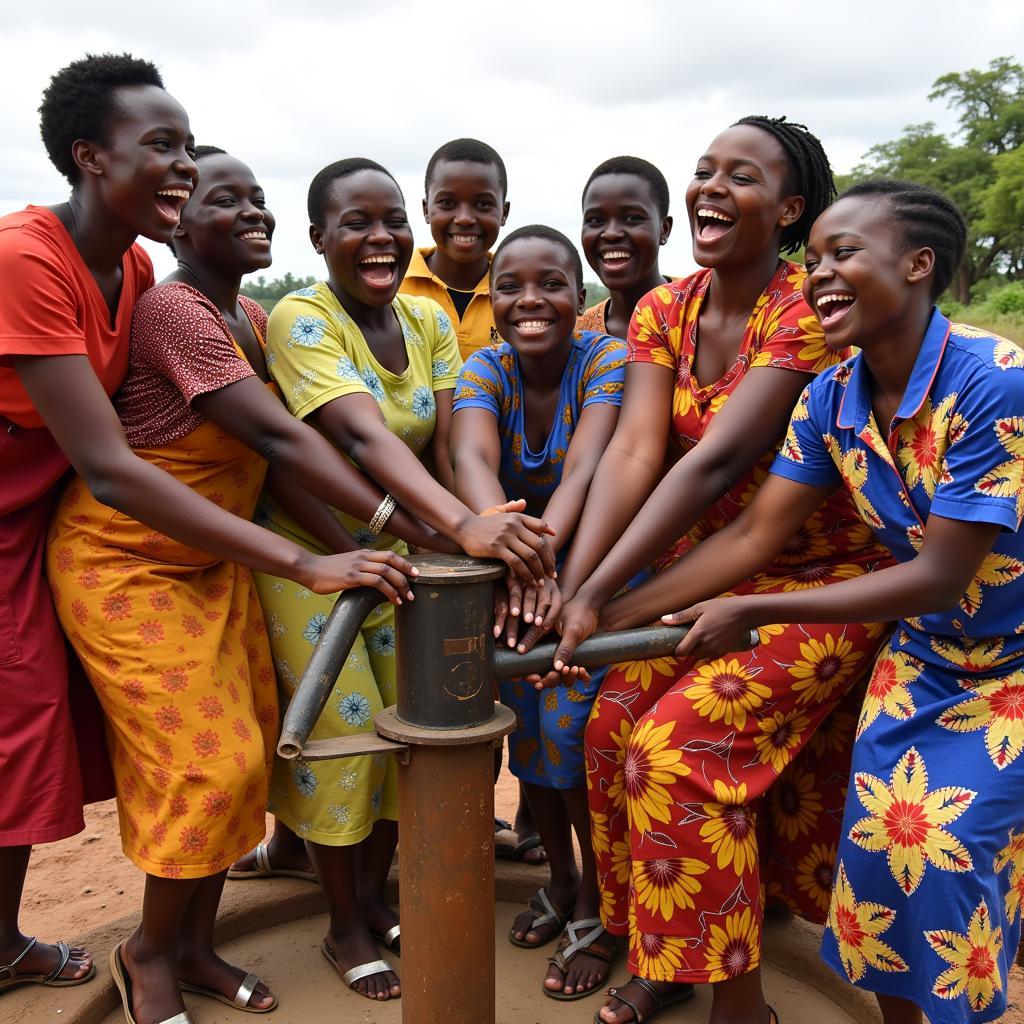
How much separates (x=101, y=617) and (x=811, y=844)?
182 centimetres

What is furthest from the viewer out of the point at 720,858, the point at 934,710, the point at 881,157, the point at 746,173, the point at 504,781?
the point at 881,157

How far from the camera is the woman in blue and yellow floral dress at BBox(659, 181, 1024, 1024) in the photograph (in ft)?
6.52

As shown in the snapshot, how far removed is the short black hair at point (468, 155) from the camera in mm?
3730

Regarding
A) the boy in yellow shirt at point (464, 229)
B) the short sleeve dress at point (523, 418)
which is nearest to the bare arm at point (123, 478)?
the short sleeve dress at point (523, 418)

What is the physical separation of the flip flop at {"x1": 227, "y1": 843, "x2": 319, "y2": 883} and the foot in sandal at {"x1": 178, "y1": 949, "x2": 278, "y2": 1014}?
0.57 meters

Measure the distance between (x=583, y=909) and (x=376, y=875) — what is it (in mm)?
588

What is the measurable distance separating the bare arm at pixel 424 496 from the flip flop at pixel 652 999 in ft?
3.80

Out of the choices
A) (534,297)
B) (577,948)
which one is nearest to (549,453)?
(534,297)

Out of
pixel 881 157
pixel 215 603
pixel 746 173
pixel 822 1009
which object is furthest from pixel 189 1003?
pixel 881 157

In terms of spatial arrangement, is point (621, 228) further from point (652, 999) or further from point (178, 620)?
point (652, 999)

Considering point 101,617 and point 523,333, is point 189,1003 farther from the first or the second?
point 523,333

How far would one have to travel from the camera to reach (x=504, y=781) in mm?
4863

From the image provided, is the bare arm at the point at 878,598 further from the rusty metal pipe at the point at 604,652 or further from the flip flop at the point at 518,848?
the flip flop at the point at 518,848

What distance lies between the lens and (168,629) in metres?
2.43
